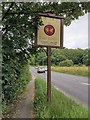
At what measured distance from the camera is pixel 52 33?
31.9 ft

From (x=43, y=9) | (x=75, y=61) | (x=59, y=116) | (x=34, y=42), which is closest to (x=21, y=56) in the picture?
(x=34, y=42)

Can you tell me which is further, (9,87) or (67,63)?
(67,63)

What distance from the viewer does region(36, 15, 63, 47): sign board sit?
9.32 m

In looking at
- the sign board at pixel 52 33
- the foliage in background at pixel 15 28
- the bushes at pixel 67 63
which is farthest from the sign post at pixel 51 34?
the bushes at pixel 67 63

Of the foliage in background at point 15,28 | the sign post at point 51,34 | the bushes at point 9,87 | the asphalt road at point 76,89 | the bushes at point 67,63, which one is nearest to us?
the foliage in background at point 15,28

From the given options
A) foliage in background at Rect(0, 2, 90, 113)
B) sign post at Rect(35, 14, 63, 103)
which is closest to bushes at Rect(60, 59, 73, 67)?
sign post at Rect(35, 14, 63, 103)

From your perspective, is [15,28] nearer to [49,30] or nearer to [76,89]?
[49,30]

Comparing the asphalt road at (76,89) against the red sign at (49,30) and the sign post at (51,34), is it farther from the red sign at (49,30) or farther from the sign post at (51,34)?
the red sign at (49,30)

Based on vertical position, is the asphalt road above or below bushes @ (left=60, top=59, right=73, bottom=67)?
above

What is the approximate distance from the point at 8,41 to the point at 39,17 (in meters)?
1.08

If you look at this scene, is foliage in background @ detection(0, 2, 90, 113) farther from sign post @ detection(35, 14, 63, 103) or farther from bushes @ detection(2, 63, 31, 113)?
sign post @ detection(35, 14, 63, 103)

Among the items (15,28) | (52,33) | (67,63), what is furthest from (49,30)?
(67,63)

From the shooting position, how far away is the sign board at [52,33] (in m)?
9.32

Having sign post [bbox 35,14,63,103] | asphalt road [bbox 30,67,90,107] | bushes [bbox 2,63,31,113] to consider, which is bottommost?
asphalt road [bbox 30,67,90,107]
